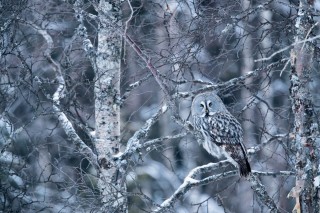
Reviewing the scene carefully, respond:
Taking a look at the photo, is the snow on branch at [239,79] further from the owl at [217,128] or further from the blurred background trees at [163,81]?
the owl at [217,128]

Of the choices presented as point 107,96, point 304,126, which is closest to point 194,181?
point 304,126

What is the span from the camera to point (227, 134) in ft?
29.3

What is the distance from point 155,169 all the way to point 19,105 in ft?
9.54

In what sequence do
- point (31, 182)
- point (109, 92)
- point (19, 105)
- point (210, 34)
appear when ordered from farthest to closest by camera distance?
point (19, 105) < point (31, 182) < point (109, 92) < point (210, 34)

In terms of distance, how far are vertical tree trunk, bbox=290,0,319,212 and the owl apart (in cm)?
100

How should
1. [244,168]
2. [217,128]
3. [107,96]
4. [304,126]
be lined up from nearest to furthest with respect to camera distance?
1. [304,126]
2. [244,168]
3. [217,128]
4. [107,96]

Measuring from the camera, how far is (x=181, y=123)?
7441 millimetres

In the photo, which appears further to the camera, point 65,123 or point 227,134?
point 65,123

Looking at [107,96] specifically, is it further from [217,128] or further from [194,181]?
[194,181]

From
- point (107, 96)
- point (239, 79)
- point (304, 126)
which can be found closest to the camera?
point (304, 126)

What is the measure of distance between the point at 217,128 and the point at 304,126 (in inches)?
69.3

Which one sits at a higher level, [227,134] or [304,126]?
[227,134]

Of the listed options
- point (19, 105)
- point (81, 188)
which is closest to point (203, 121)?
point (81, 188)

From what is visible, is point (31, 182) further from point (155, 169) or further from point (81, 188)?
point (155, 169)
